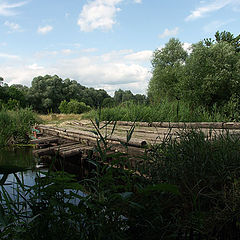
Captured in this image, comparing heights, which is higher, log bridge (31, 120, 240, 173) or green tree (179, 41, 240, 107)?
green tree (179, 41, 240, 107)

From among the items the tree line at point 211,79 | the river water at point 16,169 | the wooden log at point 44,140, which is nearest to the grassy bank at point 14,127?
the river water at point 16,169

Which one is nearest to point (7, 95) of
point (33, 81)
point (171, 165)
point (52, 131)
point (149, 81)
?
point (33, 81)

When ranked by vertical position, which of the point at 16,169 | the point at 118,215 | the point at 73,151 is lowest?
the point at 73,151

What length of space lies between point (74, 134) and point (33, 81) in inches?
1527

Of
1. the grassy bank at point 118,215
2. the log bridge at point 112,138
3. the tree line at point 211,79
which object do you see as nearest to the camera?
the grassy bank at point 118,215

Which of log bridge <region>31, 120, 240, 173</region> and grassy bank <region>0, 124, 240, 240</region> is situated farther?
log bridge <region>31, 120, 240, 173</region>

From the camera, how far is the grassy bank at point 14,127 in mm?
9281

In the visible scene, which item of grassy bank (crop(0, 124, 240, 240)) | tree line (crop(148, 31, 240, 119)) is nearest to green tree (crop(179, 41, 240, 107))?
tree line (crop(148, 31, 240, 119))

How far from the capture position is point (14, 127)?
31.9 ft

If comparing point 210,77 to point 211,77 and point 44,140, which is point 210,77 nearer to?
point 211,77

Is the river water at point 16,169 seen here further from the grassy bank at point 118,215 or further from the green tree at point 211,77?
the green tree at point 211,77

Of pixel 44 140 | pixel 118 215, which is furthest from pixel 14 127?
pixel 118 215

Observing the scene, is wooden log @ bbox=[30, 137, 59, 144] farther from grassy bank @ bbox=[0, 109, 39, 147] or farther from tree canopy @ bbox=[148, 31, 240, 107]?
tree canopy @ bbox=[148, 31, 240, 107]

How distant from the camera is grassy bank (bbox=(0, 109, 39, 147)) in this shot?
928 centimetres
